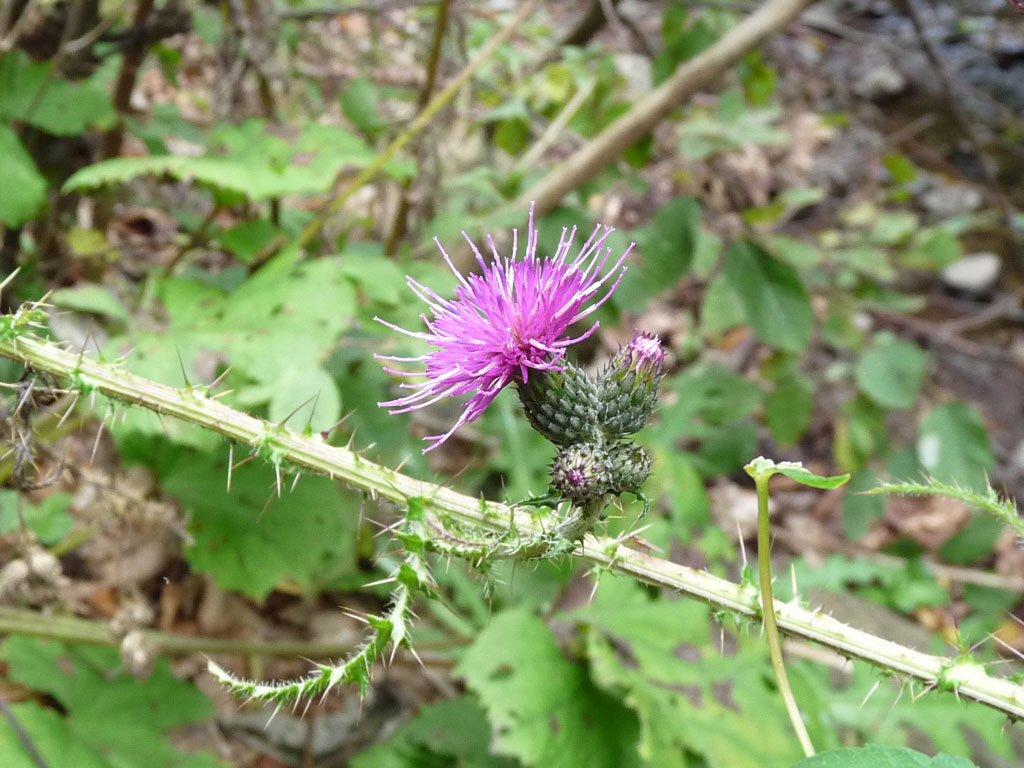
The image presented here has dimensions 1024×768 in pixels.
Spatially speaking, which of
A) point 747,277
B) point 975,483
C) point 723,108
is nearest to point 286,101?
point 723,108

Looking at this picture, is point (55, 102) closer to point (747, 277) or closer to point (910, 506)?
point (747, 277)

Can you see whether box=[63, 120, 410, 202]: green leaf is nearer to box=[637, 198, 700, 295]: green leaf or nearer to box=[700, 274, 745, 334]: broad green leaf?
box=[637, 198, 700, 295]: green leaf

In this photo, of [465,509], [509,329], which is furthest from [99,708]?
[509,329]

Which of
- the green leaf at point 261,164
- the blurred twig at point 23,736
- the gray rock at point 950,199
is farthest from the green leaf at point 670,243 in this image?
the gray rock at point 950,199

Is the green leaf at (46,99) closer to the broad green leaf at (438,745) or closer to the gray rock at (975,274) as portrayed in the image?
the broad green leaf at (438,745)

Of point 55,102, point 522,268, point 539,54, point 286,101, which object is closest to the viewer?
point 522,268
